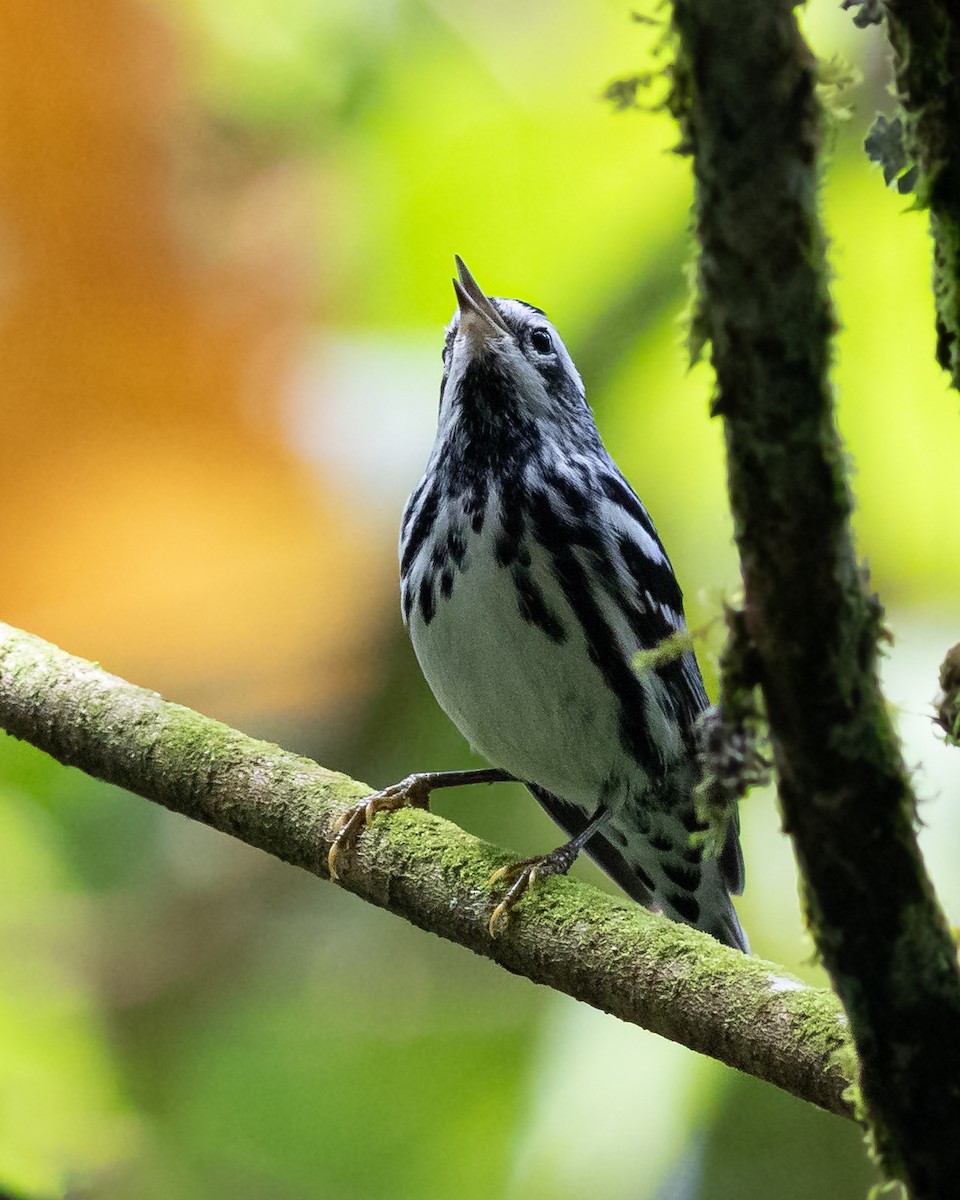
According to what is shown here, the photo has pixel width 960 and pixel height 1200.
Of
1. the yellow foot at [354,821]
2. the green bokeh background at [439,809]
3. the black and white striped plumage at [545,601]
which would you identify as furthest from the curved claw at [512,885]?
the green bokeh background at [439,809]

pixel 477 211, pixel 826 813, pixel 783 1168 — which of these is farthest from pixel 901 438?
pixel 826 813

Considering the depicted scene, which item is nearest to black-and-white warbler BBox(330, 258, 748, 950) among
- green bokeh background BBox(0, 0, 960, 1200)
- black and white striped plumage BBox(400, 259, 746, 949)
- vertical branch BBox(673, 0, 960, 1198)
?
black and white striped plumage BBox(400, 259, 746, 949)

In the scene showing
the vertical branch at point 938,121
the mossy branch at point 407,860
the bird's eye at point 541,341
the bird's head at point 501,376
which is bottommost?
the mossy branch at point 407,860

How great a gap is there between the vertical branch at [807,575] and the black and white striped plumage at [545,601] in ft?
4.52

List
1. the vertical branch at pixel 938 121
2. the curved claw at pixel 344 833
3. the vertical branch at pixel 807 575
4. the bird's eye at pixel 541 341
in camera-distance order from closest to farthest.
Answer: the vertical branch at pixel 807 575, the vertical branch at pixel 938 121, the curved claw at pixel 344 833, the bird's eye at pixel 541 341

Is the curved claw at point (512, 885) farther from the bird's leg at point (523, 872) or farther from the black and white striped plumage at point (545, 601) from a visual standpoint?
the black and white striped plumage at point (545, 601)

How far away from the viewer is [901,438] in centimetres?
296

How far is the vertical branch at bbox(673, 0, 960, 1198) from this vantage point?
73 cm

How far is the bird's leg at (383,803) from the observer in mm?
1937

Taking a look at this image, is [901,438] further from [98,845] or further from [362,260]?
[98,845]

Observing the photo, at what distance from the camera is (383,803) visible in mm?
2055

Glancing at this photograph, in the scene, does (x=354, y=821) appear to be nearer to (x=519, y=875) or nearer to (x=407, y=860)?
(x=407, y=860)

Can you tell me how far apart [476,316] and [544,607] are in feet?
2.21

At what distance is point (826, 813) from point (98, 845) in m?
2.89
